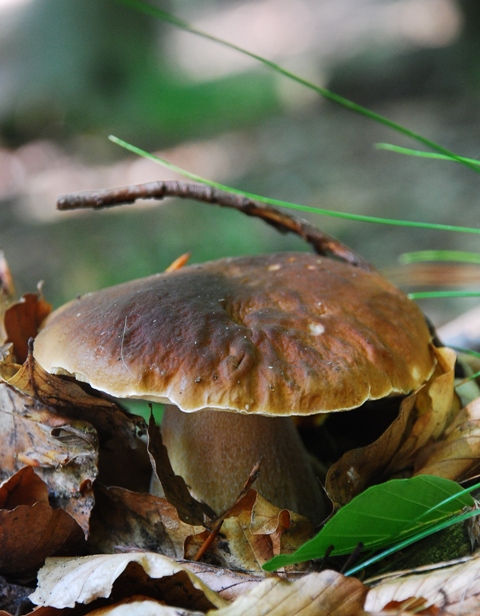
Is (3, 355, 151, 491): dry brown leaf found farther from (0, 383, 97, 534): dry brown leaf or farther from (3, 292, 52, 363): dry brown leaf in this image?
(3, 292, 52, 363): dry brown leaf

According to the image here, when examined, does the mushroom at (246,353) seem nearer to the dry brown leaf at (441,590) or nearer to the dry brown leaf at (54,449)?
the dry brown leaf at (54,449)

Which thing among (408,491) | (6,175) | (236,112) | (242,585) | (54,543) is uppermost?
(408,491)

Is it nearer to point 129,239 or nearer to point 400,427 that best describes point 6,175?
point 129,239

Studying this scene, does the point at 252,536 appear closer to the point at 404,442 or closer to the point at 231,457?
the point at 231,457

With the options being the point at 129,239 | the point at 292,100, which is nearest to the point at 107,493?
the point at 129,239

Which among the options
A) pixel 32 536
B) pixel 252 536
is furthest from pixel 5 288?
pixel 252 536

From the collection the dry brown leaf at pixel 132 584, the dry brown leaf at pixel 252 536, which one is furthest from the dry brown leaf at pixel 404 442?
the dry brown leaf at pixel 132 584

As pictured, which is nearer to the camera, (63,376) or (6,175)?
(63,376)
